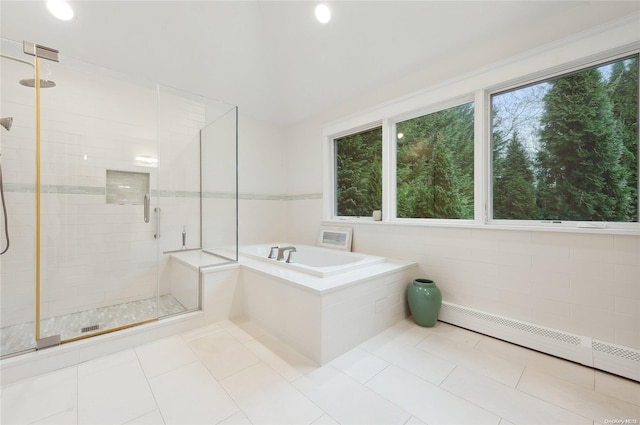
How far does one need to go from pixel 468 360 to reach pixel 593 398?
0.59 metres

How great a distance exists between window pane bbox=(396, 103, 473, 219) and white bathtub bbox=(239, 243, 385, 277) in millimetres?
737

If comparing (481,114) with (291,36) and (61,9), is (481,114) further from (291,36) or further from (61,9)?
(61,9)

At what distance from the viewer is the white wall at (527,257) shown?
1.60 m

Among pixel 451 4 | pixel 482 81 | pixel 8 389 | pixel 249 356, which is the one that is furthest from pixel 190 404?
pixel 451 4

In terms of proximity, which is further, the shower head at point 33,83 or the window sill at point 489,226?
the shower head at point 33,83

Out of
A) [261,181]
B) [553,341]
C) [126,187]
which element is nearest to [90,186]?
[126,187]

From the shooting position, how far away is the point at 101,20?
2.25 m

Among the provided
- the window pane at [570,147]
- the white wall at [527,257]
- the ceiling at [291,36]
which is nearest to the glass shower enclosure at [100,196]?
the ceiling at [291,36]

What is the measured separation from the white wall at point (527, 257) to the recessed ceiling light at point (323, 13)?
879 millimetres

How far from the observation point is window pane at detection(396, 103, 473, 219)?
237 centimetres

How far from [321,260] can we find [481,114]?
2207 millimetres

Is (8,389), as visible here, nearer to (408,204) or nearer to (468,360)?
(468,360)

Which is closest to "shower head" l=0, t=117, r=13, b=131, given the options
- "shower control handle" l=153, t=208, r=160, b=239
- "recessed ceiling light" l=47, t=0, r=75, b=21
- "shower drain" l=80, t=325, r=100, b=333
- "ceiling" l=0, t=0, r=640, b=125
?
"ceiling" l=0, t=0, r=640, b=125

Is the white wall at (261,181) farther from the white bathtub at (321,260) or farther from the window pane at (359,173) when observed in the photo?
the window pane at (359,173)
